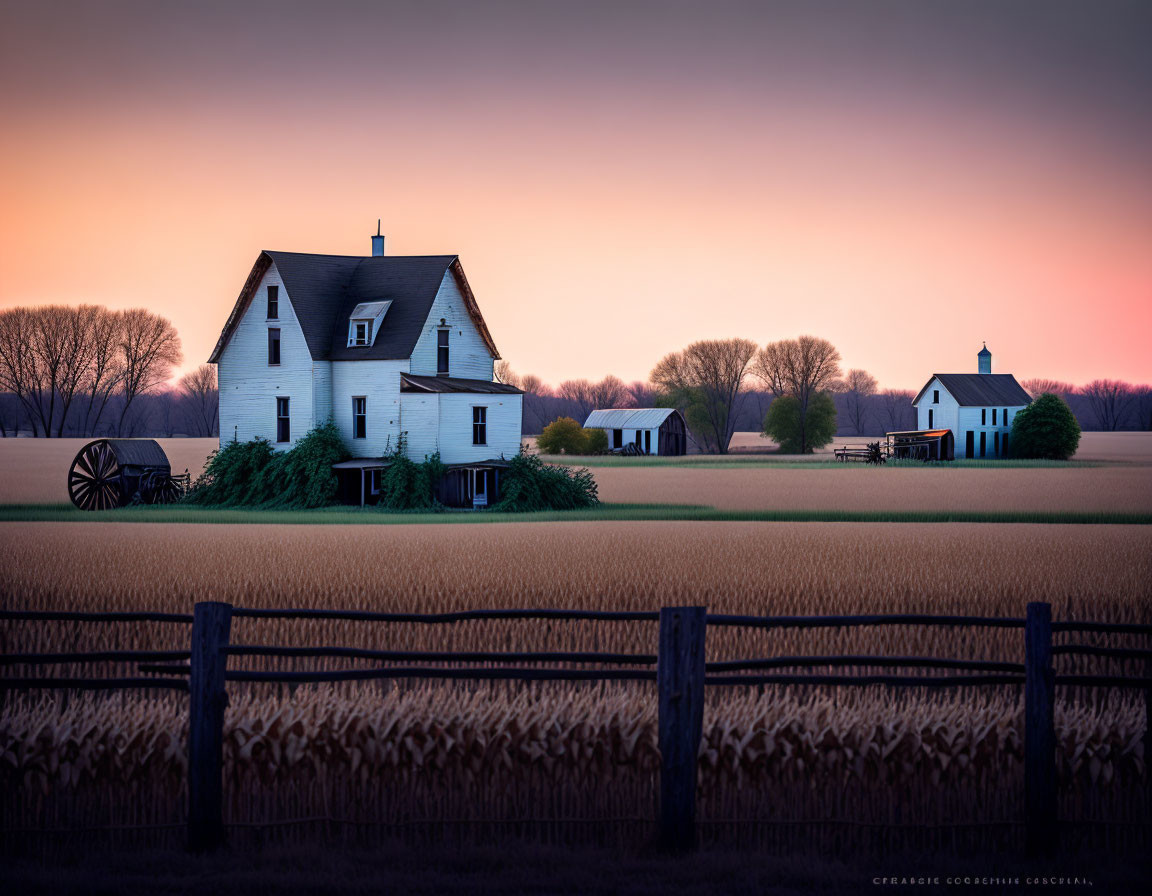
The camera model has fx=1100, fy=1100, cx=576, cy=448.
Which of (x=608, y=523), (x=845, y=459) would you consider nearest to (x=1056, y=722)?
(x=608, y=523)

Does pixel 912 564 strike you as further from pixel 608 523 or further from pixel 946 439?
pixel 946 439

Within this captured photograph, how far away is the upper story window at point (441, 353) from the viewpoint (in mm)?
43969

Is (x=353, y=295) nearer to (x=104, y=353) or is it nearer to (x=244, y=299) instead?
(x=244, y=299)

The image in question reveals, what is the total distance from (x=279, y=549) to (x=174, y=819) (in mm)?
15461

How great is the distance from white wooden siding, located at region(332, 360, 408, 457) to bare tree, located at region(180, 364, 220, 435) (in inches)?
→ 3228

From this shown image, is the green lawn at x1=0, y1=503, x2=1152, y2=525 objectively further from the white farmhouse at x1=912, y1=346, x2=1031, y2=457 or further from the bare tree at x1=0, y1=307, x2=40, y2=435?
the bare tree at x1=0, y1=307, x2=40, y2=435

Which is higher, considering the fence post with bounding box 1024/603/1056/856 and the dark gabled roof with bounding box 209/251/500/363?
the dark gabled roof with bounding box 209/251/500/363

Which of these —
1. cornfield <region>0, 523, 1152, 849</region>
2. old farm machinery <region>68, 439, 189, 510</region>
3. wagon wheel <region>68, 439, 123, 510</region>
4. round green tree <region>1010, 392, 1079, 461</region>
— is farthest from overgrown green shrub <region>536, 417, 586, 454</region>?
cornfield <region>0, 523, 1152, 849</region>

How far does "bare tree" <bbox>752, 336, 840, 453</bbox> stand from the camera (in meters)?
109

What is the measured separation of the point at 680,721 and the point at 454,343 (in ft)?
123

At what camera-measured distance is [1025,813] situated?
28.3 ft

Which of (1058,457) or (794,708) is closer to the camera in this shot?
(794,708)

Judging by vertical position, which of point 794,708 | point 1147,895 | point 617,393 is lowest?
point 1147,895

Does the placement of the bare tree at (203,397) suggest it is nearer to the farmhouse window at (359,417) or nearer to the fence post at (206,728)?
the farmhouse window at (359,417)
